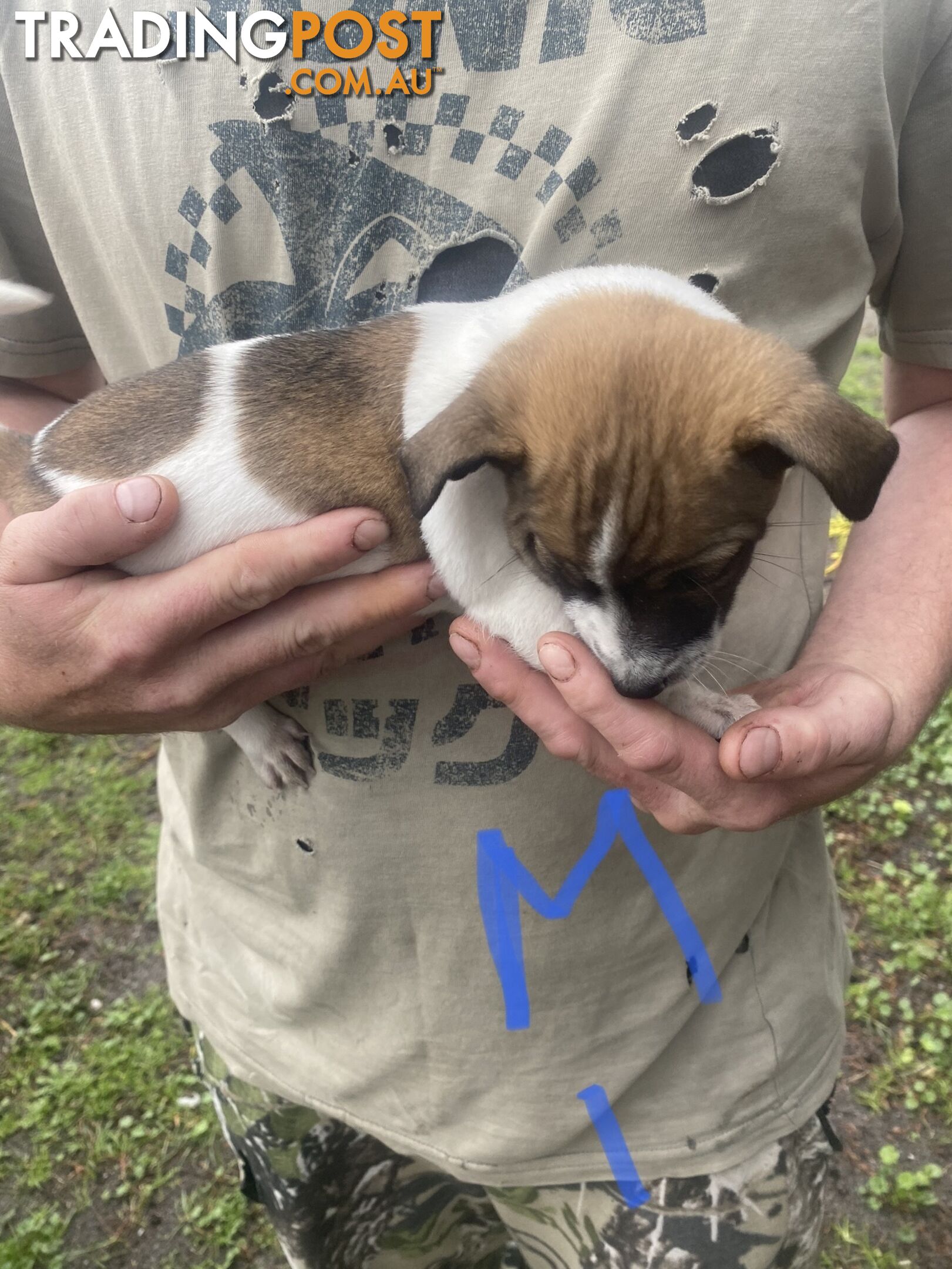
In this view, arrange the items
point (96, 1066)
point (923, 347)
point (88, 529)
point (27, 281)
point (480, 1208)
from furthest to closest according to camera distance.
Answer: point (96, 1066)
point (480, 1208)
point (27, 281)
point (923, 347)
point (88, 529)

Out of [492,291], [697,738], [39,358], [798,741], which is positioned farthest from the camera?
[39,358]

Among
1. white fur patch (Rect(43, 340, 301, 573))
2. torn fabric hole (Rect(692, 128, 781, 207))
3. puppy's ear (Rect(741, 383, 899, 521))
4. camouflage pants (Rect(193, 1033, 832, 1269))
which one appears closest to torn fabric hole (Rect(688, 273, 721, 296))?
torn fabric hole (Rect(692, 128, 781, 207))

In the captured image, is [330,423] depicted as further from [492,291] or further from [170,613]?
[170,613]

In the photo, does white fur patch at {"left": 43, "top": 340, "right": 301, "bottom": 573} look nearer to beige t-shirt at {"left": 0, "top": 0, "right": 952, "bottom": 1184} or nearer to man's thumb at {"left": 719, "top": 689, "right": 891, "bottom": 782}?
beige t-shirt at {"left": 0, "top": 0, "right": 952, "bottom": 1184}

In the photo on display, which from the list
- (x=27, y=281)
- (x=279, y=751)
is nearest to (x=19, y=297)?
(x=27, y=281)

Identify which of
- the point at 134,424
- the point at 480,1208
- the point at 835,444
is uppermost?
the point at 835,444

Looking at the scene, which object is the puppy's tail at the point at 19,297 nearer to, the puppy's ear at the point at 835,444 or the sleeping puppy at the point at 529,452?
the sleeping puppy at the point at 529,452
